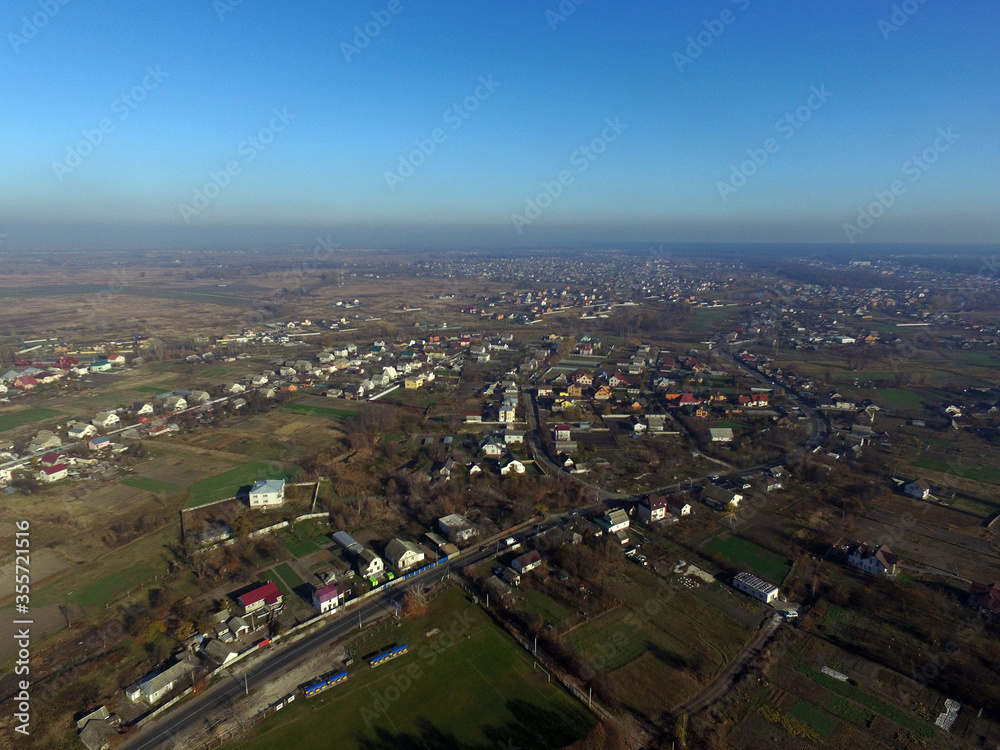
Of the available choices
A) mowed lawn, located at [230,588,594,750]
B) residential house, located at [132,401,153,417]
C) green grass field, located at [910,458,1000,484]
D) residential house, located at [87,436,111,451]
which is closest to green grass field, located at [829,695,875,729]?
mowed lawn, located at [230,588,594,750]

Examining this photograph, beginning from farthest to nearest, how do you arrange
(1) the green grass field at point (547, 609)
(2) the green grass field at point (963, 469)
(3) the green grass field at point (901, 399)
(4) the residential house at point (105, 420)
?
(3) the green grass field at point (901, 399), (4) the residential house at point (105, 420), (2) the green grass field at point (963, 469), (1) the green grass field at point (547, 609)

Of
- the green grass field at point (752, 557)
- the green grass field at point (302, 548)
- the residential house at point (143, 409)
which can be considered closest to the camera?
the green grass field at point (752, 557)

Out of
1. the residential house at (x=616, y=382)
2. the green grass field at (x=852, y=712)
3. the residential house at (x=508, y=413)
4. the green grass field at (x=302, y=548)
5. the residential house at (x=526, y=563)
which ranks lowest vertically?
the green grass field at (x=302, y=548)

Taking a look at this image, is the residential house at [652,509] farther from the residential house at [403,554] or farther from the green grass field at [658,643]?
the residential house at [403,554]

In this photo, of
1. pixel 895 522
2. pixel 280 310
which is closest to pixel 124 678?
pixel 895 522

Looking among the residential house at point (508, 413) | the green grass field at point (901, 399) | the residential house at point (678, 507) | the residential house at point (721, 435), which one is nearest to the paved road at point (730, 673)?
the residential house at point (678, 507)

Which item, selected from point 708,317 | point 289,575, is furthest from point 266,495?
point 708,317
